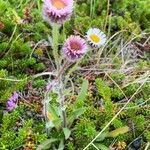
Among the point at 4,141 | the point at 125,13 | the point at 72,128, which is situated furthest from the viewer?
the point at 125,13

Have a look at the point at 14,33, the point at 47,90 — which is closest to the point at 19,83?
the point at 47,90

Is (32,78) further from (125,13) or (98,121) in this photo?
(125,13)

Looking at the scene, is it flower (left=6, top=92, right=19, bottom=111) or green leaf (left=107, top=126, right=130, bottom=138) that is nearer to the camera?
green leaf (left=107, top=126, right=130, bottom=138)

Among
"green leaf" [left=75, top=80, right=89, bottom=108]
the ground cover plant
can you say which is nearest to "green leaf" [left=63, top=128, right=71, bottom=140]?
the ground cover plant

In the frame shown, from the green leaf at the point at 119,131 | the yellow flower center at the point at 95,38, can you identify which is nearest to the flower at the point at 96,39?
Answer: the yellow flower center at the point at 95,38

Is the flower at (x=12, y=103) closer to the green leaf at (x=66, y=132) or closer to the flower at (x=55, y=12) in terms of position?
the green leaf at (x=66, y=132)

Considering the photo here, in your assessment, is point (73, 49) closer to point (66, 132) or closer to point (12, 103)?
point (66, 132)

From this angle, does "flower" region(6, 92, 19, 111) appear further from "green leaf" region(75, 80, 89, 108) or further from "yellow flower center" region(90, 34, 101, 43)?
"yellow flower center" region(90, 34, 101, 43)

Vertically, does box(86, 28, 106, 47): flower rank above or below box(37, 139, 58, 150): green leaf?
above
